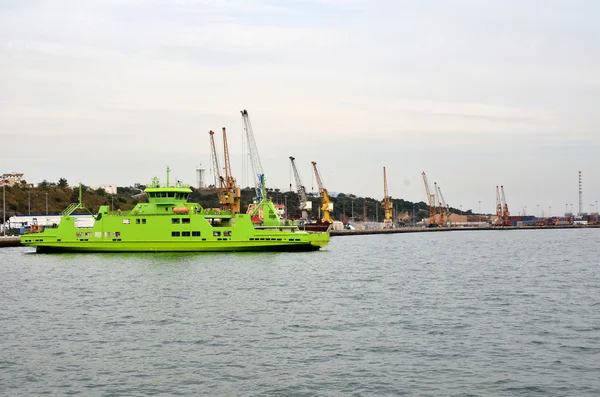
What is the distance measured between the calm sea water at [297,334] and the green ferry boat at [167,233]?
18472 millimetres

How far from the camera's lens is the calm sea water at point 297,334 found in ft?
64.2

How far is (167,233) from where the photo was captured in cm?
6731

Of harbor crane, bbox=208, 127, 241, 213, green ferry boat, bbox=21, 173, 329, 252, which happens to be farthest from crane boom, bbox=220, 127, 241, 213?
green ferry boat, bbox=21, 173, 329, 252

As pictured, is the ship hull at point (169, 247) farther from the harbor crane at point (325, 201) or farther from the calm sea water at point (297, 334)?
the harbor crane at point (325, 201)

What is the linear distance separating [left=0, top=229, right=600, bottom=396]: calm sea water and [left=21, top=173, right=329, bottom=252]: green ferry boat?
727 inches

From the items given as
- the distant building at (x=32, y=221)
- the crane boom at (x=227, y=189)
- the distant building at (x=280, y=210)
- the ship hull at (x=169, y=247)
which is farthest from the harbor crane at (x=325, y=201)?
the ship hull at (x=169, y=247)

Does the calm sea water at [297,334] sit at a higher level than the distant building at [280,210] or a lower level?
lower

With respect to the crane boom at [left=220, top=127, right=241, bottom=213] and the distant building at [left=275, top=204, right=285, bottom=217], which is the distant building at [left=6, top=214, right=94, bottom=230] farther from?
the distant building at [left=275, top=204, right=285, bottom=217]

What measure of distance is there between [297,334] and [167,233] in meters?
42.9

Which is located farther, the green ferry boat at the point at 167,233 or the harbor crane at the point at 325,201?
the harbor crane at the point at 325,201

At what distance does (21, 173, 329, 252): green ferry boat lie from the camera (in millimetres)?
67250

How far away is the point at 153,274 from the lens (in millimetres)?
48312

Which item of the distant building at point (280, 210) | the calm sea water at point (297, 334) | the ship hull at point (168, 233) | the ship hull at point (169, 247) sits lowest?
the calm sea water at point (297, 334)

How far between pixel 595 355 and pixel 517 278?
25227mm
